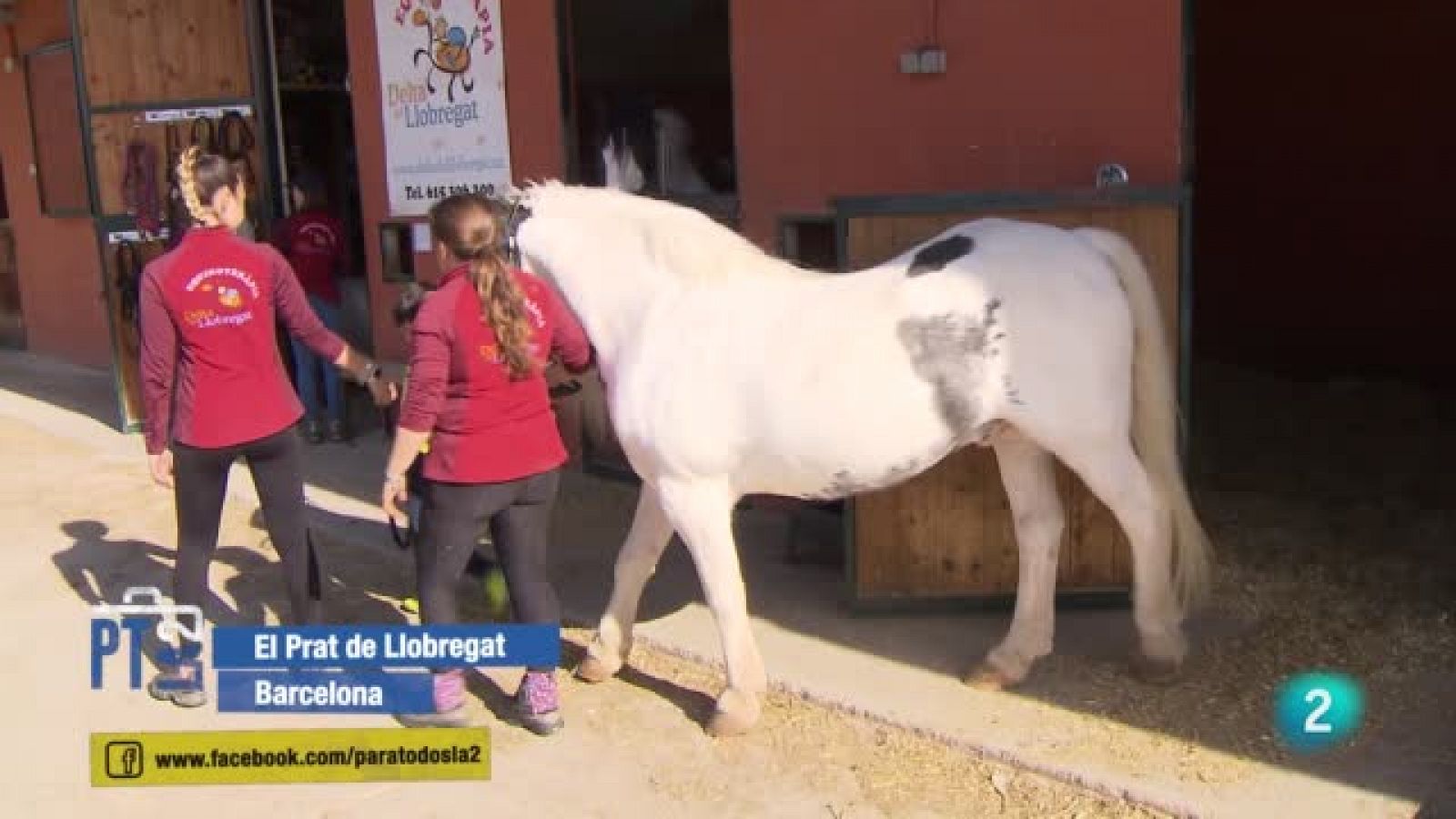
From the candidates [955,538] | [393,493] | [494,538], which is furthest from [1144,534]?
[393,493]

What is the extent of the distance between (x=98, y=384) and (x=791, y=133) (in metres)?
7.15

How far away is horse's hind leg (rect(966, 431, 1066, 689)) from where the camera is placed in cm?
413

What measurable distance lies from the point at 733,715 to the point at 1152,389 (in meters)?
1.57

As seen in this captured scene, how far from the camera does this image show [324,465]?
739 cm

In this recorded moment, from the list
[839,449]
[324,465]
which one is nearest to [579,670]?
[839,449]

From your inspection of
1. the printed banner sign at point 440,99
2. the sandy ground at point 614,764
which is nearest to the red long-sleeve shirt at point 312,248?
the printed banner sign at point 440,99

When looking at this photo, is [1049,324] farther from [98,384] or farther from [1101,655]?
[98,384]

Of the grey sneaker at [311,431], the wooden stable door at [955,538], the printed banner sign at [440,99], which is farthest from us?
the grey sneaker at [311,431]

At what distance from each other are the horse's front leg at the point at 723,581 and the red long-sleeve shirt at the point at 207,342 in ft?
4.32

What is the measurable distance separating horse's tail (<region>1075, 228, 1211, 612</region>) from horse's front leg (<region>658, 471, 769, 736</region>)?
126 cm

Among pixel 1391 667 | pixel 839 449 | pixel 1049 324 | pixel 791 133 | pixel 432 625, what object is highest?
pixel 791 133

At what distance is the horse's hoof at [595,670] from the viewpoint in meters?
4.27

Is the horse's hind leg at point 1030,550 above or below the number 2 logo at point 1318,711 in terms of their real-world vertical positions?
above
